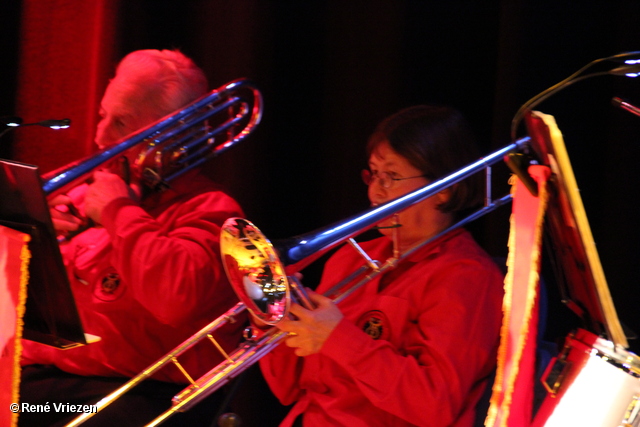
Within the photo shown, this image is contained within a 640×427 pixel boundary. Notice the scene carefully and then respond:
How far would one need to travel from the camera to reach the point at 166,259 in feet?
4.72

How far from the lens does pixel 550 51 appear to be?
153 cm

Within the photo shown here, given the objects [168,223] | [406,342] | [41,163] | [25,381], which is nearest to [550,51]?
[406,342]

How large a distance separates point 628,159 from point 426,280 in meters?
0.55

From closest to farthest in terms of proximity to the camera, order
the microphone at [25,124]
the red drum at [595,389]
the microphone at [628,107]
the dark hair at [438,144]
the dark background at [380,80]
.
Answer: the red drum at [595,389], the microphone at [628,107], the microphone at [25,124], the dark hair at [438,144], the dark background at [380,80]

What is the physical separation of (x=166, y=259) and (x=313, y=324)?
0.47 m

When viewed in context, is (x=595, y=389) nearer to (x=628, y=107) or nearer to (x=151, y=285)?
(x=628, y=107)

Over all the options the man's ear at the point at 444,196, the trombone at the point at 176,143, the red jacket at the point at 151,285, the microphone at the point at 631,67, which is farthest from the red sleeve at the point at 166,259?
the microphone at the point at 631,67

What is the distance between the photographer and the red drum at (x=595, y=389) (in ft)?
2.53

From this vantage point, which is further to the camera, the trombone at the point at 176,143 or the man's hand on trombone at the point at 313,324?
the trombone at the point at 176,143

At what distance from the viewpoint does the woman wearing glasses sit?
1.12m

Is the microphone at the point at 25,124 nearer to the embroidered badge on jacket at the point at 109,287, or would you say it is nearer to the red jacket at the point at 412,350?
the embroidered badge on jacket at the point at 109,287

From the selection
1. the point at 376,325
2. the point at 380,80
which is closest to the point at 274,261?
the point at 376,325

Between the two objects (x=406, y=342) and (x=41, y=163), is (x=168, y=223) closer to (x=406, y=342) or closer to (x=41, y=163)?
(x=406, y=342)

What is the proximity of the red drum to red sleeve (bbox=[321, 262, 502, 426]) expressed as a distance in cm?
27
